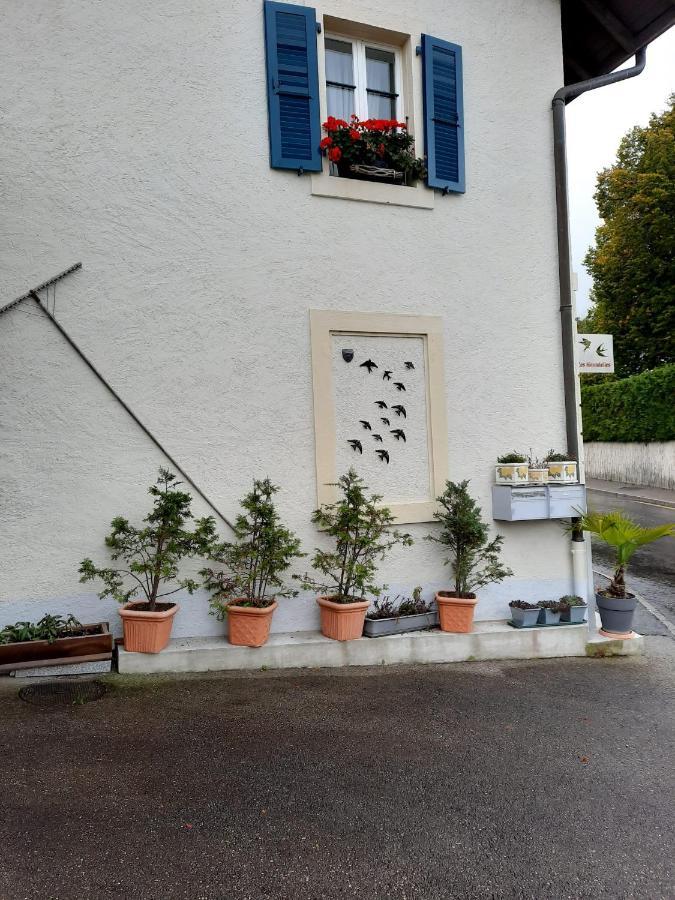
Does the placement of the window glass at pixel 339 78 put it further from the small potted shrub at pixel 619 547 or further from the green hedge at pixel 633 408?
the green hedge at pixel 633 408

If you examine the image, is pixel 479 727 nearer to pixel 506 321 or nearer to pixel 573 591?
pixel 573 591

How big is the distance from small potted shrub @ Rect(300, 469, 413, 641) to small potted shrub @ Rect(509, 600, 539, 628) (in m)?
1.25

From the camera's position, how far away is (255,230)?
5.39m

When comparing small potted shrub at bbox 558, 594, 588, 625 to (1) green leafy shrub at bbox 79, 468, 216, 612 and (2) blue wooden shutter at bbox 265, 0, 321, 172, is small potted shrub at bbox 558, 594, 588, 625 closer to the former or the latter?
(1) green leafy shrub at bbox 79, 468, 216, 612

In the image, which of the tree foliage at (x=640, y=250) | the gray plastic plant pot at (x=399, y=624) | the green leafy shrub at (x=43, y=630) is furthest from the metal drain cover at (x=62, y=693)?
the tree foliage at (x=640, y=250)

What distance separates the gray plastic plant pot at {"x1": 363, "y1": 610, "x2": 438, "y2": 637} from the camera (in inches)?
209

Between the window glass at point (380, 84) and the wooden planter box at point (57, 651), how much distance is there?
526 cm

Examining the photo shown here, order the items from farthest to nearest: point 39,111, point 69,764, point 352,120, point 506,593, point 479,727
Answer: point 506,593, point 352,120, point 39,111, point 479,727, point 69,764

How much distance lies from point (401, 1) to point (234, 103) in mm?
2058

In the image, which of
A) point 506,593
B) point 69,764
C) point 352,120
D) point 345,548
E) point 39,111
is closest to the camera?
point 69,764

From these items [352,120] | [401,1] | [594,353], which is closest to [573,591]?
[594,353]

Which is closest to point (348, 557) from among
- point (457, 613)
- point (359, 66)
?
point (457, 613)

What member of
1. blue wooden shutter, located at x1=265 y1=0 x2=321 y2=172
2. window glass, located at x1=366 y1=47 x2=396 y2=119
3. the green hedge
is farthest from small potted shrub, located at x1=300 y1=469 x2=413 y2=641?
the green hedge

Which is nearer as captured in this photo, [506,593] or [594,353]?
[506,593]
